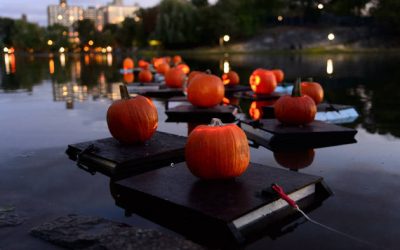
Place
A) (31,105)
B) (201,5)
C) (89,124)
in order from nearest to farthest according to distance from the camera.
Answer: (89,124)
(31,105)
(201,5)

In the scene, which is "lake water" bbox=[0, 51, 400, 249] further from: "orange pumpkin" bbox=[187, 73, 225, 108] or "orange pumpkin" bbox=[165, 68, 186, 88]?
"orange pumpkin" bbox=[165, 68, 186, 88]

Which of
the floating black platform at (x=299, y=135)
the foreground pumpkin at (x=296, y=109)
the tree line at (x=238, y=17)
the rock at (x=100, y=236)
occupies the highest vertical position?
the tree line at (x=238, y=17)

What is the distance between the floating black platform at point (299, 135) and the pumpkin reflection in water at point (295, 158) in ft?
1.42

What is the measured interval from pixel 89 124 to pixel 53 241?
8.84 metres

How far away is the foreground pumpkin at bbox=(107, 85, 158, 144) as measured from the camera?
960 centimetres

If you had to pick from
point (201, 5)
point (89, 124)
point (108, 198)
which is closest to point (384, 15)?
point (201, 5)

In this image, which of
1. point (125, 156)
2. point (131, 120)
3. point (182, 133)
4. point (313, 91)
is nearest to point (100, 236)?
point (125, 156)

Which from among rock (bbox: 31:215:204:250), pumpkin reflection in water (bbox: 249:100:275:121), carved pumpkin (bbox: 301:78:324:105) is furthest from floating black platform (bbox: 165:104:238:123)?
Answer: rock (bbox: 31:215:204:250)

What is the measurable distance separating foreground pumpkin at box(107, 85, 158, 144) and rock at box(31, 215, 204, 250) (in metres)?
3.37

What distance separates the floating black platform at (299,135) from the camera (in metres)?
11.0

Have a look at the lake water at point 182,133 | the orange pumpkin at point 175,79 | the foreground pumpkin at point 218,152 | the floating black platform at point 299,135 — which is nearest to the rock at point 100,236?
the lake water at point 182,133

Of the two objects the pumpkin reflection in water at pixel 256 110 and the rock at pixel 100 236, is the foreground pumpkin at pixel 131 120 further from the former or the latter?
the pumpkin reflection in water at pixel 256 110

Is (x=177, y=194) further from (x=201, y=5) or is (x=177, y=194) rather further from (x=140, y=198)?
(x=201, y=5)

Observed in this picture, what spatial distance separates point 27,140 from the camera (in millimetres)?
12188
